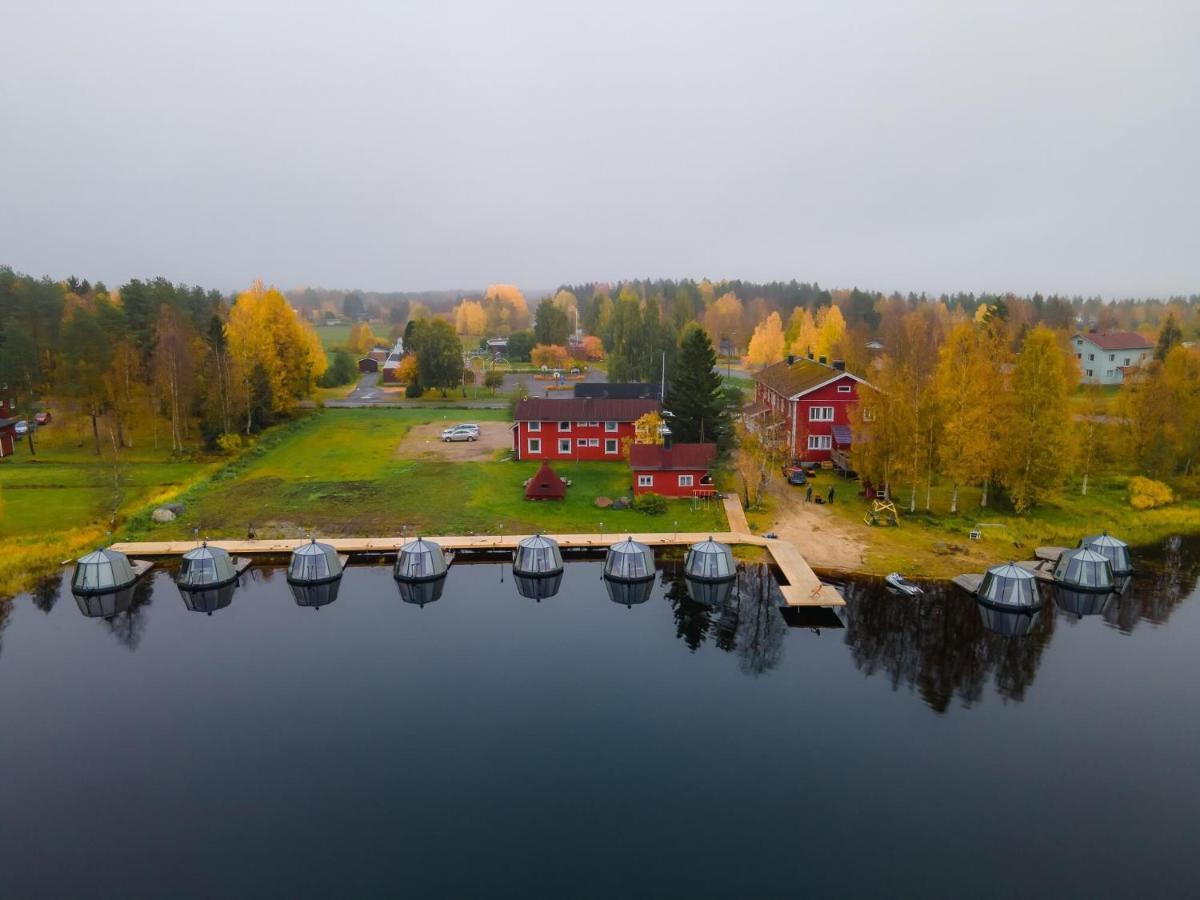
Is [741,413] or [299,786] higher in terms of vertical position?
[741,413]

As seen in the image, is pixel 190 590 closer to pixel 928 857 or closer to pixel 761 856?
pixel 761 856

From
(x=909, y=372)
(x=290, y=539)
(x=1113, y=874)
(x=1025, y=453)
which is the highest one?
(x=909, y=372)

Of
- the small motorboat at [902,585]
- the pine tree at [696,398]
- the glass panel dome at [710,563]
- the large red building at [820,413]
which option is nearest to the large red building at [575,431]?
the pine tree at [696,398]

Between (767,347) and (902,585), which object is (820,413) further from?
(767,347)

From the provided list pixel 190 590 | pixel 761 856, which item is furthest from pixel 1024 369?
pixel 190 590

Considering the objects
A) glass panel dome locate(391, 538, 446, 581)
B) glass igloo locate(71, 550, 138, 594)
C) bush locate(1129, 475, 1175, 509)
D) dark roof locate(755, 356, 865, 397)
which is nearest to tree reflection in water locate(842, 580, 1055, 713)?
glass panel dome locate(391, 538, 446, 581)

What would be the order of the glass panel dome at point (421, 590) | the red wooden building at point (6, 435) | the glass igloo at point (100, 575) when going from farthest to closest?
the red wooden building at point (6, 435), the glass igloo at point (100, 575), the glass panel dome at point (421, 590)

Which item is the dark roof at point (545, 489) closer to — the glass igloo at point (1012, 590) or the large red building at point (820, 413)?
the large red building at point (820, 413)
